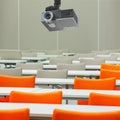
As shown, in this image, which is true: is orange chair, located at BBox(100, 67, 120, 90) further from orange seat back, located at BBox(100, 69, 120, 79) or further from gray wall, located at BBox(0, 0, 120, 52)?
gray wall, located at BBox(0, 0, 120, 52)

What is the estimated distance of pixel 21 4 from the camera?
17.1 m

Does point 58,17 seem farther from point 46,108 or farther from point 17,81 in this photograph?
point 46,108

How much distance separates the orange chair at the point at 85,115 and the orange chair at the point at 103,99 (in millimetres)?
789

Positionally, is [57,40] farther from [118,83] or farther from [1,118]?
[1,118]

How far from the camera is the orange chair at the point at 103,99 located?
11.3ft

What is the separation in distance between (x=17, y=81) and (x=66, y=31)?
12.2 m

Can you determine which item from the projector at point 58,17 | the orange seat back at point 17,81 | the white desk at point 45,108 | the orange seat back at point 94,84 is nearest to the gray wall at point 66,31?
the projector at point 58,17

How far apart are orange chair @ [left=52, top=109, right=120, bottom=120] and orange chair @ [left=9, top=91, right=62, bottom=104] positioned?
94 cm

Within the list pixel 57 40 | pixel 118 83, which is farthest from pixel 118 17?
pixel 118 83

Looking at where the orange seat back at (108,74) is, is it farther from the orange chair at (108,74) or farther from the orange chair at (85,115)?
the orange chair at (85,115)

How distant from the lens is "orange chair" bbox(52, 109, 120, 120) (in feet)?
8.66

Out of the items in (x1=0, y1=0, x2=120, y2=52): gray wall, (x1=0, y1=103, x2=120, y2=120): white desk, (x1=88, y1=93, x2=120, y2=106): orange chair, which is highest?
(x1=0, y1=0, x2=120, y2=52): gray wall

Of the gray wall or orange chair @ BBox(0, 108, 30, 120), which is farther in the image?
the gray wall

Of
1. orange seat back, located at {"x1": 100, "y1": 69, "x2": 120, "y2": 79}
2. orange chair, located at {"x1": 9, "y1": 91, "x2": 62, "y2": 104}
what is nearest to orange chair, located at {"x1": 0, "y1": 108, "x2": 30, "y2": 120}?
orange chair, located at {"x1": 9, "y1": 91, "x2": 62, "y2": 104}
